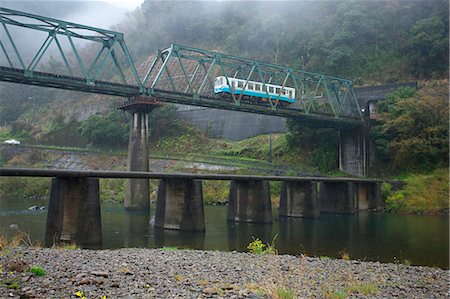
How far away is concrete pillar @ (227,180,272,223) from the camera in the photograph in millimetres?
31802

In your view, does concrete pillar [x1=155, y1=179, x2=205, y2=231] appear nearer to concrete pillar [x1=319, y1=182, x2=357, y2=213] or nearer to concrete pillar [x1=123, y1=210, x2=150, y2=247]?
concrete pillar [x1=123, y1=210, x2=150, y2=247]

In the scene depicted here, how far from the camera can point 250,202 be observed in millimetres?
32312

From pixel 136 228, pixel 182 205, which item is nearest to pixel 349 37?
pixel 182 205

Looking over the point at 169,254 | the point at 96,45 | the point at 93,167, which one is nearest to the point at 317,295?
the point at 169,254

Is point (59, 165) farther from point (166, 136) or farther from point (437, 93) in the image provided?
point (437, 93)

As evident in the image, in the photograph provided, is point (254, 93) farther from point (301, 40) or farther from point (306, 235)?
point (301, 40)

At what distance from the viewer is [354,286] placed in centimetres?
1038

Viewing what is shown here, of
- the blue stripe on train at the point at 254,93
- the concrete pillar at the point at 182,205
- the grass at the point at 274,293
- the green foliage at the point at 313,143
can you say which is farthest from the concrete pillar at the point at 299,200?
the grass at the point at 274,293

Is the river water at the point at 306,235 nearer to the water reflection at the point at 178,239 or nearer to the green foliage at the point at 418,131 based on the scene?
the water reflection at the point at 178,239

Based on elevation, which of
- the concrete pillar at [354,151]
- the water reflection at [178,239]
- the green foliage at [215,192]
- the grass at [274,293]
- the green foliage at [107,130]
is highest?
the green foliage at [107,130]

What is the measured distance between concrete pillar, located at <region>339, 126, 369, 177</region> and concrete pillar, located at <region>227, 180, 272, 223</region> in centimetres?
2354

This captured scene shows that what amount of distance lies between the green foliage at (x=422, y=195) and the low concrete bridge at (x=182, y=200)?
89.7 inches

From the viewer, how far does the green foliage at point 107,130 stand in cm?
6806

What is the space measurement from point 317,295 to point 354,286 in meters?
1.77
